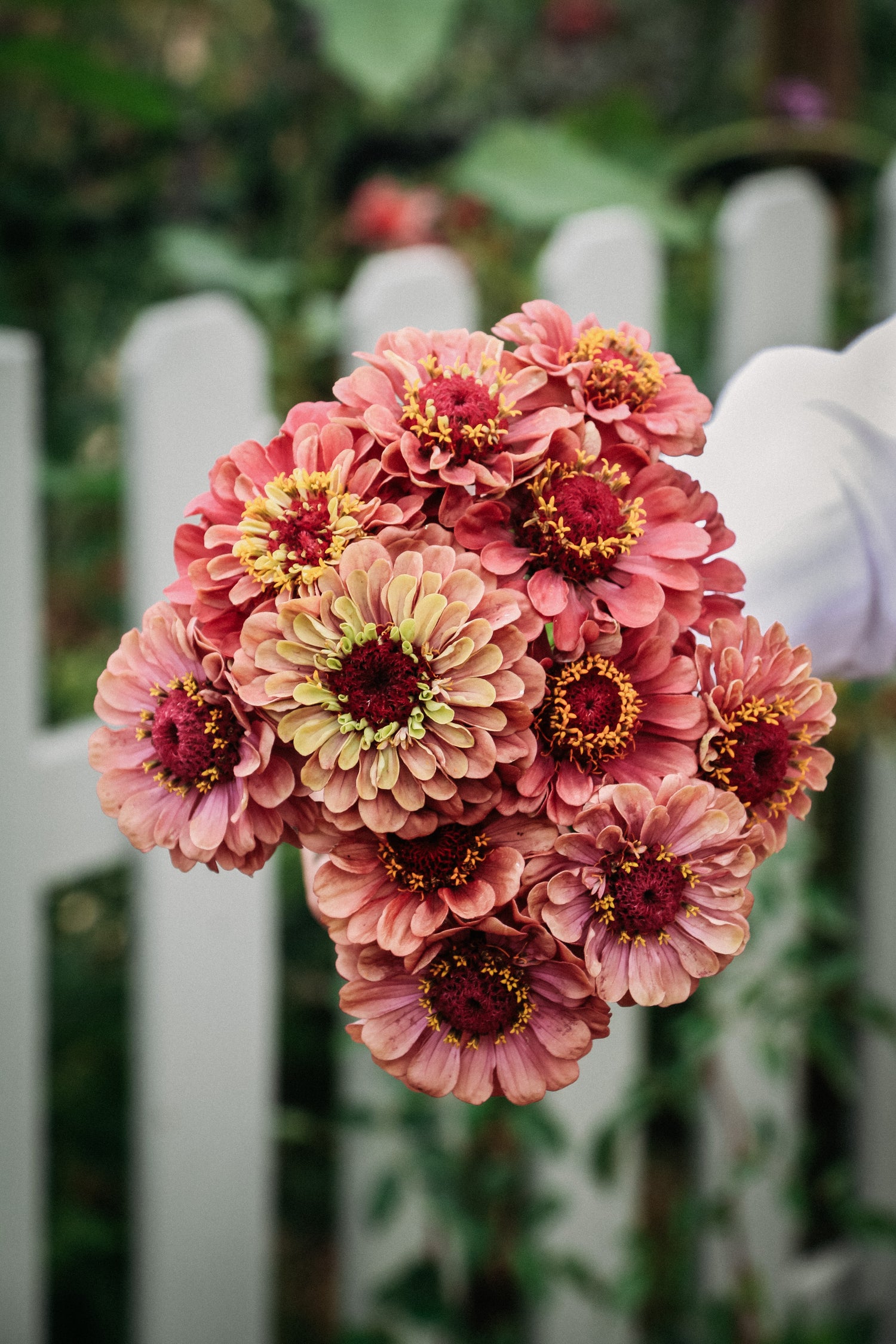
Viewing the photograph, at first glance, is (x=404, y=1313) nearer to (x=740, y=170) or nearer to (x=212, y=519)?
(x=212, y=519)

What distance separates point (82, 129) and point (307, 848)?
5.10 feet

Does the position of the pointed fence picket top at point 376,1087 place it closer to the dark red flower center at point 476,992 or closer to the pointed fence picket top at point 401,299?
the pointed fence picket top at point 401,299

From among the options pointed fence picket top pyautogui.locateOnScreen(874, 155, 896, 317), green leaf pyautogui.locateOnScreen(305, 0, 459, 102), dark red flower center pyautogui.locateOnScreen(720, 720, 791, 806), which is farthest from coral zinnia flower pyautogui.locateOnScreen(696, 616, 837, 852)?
green leaf pyautogui.locateOnScreen(305, 0, 459, 102)

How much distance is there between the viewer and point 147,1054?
0.90m

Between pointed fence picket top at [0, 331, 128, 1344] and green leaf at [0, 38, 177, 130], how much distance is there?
19.9 inches

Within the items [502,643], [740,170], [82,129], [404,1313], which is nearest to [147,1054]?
[404,1313]

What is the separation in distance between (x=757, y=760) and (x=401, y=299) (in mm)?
683

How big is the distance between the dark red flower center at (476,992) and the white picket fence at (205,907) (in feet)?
2.11

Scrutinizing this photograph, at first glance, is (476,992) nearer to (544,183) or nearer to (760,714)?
(760,714)

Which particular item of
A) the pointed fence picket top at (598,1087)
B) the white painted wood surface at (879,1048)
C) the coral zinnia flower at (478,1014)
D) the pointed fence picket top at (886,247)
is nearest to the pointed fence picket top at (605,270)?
the pointed fence picket top at (598,1087)

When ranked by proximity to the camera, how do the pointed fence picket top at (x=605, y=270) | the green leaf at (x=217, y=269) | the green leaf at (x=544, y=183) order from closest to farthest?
the pointed fence picket top at (x=605, y=270)
the green leaf at (x=217, y=269)
the green leaf at (x=544, y=183)

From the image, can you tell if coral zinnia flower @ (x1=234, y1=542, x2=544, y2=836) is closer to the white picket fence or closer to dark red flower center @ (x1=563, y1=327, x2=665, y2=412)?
dark red flower center @ (x1=563, y1=327, x2=665, y2=412)

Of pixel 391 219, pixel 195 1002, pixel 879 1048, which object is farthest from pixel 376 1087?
pixel 391 219

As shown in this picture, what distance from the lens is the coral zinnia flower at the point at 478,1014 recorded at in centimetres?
25
